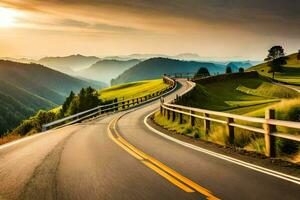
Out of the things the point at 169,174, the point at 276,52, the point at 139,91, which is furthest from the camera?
the point at 276,52

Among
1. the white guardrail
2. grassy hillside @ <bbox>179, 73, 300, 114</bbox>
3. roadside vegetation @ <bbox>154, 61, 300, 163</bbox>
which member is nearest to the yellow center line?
roadside vegetation @ <bbox>154, 61, 300, 163</bbox>

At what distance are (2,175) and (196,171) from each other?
14.9 ft

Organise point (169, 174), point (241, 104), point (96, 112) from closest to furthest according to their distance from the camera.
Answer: point (169, 174), point (96, 112), point (241, 104)

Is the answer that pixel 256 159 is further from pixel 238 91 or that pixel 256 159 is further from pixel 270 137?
pixel 238 91

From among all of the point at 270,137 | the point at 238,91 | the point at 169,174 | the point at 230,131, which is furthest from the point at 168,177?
the point at 238,91

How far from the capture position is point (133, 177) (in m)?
8.62

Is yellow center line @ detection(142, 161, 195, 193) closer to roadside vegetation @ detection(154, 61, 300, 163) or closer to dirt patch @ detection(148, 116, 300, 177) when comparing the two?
dirt patch @ detection(148, 116, 300, 177)

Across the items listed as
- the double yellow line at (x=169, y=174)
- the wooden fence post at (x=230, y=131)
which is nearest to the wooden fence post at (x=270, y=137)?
the wooden fence post at (x=230, y=131)

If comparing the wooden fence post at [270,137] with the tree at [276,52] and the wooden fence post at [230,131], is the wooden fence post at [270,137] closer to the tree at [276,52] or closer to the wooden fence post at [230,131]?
the wooden fence post at [230,131]

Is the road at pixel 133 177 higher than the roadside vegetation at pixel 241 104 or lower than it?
higher

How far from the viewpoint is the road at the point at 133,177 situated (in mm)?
7058

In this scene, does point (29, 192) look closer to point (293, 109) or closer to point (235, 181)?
point (235, 181)

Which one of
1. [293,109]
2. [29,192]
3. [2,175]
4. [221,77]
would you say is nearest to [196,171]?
[29,192]

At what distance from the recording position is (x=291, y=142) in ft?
37.5
